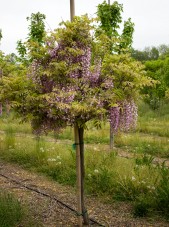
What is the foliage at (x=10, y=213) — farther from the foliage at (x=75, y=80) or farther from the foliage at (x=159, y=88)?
the foliage at (x=159, y=88)

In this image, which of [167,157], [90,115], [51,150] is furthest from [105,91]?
[167,157]

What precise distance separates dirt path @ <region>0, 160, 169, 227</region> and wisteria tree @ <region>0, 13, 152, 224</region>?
152cm

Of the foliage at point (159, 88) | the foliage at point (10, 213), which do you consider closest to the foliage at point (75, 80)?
the foliage at point (10, 213)

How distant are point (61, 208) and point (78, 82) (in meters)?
2.31

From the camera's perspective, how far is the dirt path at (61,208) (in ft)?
15.1

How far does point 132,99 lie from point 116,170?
2598 millimetres

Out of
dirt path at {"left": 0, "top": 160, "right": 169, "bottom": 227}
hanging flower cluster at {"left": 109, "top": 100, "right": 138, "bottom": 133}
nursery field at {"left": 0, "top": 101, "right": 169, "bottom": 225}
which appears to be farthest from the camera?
nursery field at {"left": 0, "top": 101, "right": 169, "bottom": 225}

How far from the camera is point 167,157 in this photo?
31.0ft

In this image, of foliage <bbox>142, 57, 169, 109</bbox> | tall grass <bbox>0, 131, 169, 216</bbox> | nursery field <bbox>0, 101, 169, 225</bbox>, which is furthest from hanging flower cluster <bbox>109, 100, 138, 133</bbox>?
foliage <bbox>142, 57, 169, 109</bbox>

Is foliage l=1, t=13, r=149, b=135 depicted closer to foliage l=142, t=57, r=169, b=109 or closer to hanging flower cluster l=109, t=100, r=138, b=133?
hanging flower cluster l=109, t=100, r=138, b=133

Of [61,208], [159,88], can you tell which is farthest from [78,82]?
[159,88]

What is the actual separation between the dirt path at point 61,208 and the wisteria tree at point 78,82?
152 centimetres

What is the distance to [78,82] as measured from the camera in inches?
147

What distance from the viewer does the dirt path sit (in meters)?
4.60
